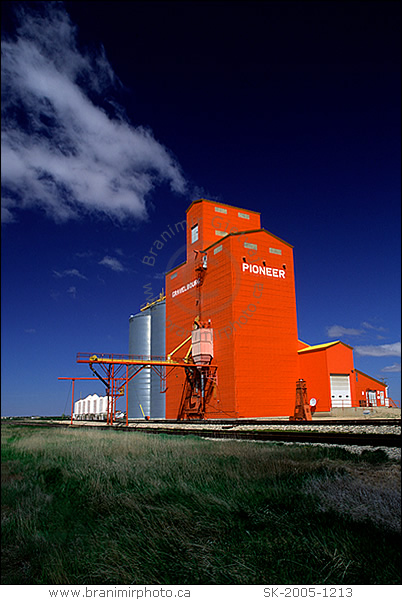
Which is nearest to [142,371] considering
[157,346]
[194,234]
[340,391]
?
[157,346]

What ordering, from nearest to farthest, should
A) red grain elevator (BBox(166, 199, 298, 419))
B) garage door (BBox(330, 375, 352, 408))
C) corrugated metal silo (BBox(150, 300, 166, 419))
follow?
red grain elevator (BBox(166, 199, 298, 419)) → garage door (BBox(330, 375, 352, 408)) → corrugated metal silo (BBox(150, 300, 166, 419))

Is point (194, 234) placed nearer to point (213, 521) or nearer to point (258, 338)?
point (258, 338)

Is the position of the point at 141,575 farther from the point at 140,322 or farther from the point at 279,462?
the point at 140,322

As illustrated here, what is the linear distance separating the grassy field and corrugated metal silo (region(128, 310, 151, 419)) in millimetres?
34726

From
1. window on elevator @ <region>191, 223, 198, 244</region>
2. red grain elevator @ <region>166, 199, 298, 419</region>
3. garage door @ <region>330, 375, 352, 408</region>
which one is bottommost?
garage door @ <region>330, 375, 352, 408</region>

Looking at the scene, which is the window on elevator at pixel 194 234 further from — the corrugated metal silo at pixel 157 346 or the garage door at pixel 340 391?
the garage door at pixel 340 391

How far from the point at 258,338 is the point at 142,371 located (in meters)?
19.0

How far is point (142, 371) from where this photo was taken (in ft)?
148

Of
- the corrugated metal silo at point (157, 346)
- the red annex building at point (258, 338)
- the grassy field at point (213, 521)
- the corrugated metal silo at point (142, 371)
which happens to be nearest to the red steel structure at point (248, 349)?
the red annex building at point (258, 338)

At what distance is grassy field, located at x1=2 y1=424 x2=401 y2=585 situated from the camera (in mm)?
4820

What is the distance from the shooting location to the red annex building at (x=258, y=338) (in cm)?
2936

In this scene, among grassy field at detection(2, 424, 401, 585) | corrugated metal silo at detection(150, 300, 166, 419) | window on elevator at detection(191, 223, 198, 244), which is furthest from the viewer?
corrugated metal silo at detection(150, 300, 166, 419)

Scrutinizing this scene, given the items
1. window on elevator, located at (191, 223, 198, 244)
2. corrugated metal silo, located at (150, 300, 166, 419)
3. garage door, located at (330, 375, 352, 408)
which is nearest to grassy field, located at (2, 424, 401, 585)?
garage door, located at (330, 375, 352, 408)

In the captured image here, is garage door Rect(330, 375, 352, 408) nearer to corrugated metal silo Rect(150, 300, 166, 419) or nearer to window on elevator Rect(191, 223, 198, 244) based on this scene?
window on elevator Rect(191, 223, 198, 244)
